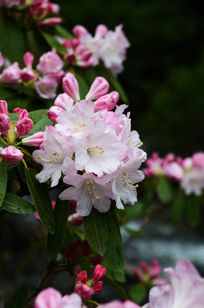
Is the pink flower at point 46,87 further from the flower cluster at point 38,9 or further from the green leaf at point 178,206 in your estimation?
the green leaf at point 178,206

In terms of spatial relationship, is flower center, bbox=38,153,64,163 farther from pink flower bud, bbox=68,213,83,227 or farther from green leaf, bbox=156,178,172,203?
green leaf, bbox=156,178,172,203

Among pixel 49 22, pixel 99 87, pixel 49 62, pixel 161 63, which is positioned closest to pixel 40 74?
pixel 49 62

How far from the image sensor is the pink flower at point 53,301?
510 millimetres

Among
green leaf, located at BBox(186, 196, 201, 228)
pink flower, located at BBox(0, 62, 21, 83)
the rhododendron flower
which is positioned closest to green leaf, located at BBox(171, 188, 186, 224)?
green leaf, located at BBox(186, 196, 201, 228)

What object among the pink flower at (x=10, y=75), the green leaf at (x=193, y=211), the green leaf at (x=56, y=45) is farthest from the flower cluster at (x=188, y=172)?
the pink flower at (x=10, y=75)

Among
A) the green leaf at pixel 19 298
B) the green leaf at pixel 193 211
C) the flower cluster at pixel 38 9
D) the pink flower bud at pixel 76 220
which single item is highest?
the flower cluster at pixel 38 9

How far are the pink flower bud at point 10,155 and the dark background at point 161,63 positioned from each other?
13.6 feet

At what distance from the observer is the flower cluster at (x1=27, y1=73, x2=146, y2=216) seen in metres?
0.73

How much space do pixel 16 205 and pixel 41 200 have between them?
5 centimetres

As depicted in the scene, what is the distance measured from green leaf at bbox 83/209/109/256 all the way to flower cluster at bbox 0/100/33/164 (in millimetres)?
192

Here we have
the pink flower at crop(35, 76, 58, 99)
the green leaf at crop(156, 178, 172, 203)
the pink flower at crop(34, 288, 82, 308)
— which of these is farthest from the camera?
the green leaf at crop(156, 178, 172, 203)

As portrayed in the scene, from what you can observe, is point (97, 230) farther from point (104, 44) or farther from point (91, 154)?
point (104, 44)

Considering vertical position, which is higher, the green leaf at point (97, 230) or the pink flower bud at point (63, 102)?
the pink flower bud at point (63, 102)

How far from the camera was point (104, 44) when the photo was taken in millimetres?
1438
